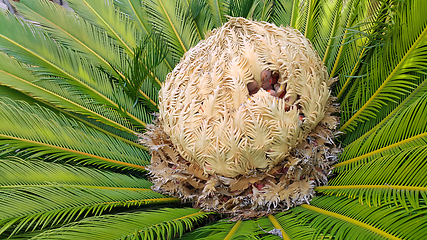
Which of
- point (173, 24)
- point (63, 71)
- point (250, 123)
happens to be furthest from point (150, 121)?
point (250, 123)

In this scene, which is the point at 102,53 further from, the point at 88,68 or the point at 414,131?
the point at 414,131

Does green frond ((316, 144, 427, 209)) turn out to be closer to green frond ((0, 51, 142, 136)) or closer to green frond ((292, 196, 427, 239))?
green frond ((292, 196, 427, 239))

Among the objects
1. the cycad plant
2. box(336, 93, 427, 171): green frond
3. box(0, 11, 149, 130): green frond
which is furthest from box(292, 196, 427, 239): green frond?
box(0, 11, 149, 130): green frond

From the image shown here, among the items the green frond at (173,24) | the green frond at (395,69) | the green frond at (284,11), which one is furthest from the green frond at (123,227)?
the green frond at (284,11)

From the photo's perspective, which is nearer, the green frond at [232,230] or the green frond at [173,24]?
the green frond at [232,230]

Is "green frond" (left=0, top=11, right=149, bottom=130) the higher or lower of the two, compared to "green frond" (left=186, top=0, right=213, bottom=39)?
lower

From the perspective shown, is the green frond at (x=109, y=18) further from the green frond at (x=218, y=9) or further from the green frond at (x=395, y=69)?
the green frond at (x=395, y=69)

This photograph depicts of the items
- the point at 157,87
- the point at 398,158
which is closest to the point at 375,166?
the point at 398,158

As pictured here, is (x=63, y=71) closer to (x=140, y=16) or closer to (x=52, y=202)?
(x=140, y=16)
